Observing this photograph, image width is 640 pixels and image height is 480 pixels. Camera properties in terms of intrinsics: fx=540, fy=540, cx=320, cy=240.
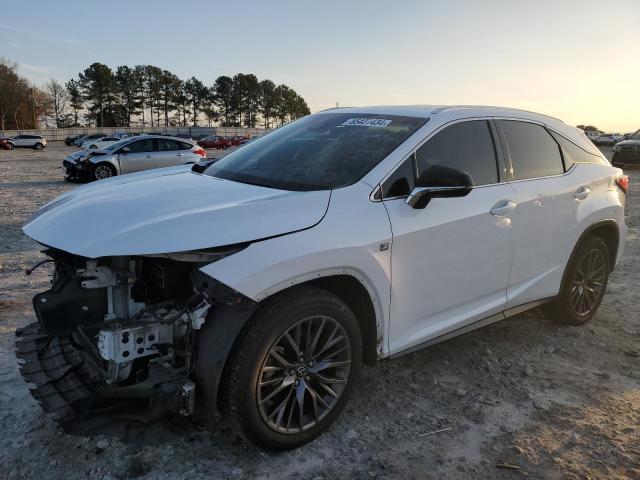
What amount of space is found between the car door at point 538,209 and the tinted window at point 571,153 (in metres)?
0.08

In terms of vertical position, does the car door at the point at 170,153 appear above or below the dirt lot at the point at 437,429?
above

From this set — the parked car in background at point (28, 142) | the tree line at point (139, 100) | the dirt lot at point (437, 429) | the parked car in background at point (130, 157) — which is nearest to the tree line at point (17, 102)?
the tree line at point (139, 100)

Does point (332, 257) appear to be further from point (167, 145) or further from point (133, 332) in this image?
point (167, 145)

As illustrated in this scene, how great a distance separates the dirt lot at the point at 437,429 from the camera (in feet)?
9.10

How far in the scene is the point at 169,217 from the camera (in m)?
2.63

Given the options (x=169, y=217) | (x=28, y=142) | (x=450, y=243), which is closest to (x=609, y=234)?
(x=450, y=243)

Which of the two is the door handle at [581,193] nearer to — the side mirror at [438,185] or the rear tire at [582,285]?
the rear tire at [582,285]

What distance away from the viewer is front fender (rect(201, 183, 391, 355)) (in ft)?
8.15

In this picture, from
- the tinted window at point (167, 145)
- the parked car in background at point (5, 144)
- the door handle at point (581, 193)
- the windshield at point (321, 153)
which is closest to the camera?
the windshield at point (321, 153)

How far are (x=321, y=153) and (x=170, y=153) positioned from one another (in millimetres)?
14592

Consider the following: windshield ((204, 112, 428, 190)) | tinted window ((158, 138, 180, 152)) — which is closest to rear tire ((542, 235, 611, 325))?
windshield ((204, 112, 428, 190))

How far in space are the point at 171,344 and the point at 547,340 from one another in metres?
3.32

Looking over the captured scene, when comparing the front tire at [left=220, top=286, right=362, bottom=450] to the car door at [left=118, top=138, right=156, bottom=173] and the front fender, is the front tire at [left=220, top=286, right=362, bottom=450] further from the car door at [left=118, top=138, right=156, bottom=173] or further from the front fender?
the car door at [left=118, top=138, right=156, bottom=173]

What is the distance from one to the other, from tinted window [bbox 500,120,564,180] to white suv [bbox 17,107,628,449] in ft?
0.10
